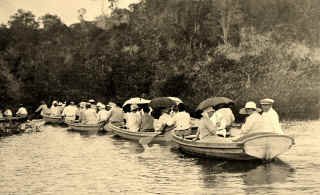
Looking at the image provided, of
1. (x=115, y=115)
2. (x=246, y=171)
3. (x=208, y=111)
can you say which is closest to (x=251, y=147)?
(x=246, y=171)

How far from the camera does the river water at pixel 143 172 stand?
35.5ft

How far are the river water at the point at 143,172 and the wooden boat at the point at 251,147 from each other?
248 millimetres

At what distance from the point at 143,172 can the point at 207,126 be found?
226 centimetres

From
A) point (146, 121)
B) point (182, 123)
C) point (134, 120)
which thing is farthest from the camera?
point (134, 120)

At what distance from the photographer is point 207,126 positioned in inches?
544

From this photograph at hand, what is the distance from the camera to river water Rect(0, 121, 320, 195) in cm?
1082

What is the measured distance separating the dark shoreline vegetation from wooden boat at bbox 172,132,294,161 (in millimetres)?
15772

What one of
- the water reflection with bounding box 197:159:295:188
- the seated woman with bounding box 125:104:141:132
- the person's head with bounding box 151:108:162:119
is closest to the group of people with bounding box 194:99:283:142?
the water reflection with bounding box 197:159:295:188

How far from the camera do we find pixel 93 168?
1386 cm

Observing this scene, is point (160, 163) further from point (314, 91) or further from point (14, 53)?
point (14, 53)

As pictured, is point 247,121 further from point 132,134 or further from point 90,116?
point 90,116

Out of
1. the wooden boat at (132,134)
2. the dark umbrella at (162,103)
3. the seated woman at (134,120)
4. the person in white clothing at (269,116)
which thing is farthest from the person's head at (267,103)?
the seated woman at (134,120)

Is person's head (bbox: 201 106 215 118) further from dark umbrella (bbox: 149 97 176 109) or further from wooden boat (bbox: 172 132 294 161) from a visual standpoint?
dark umbrella (bbox: 149 97 176 109)

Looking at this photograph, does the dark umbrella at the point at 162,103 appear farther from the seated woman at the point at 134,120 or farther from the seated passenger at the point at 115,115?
the seated passenger at the point at 115,115
